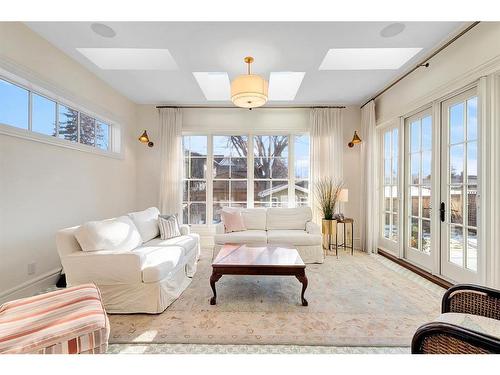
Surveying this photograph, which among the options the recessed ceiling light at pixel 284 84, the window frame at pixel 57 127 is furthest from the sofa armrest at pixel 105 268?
the recessed ceiling light at pixel 284 84

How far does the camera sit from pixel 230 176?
4.80 m

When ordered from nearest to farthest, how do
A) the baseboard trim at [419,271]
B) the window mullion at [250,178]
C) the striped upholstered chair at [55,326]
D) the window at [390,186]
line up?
the striped upholstered chair at [55,326] < the baseboard trim at [419,271] < the window at [390,186] < the window mullion at [250,178]

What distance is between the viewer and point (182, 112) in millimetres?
4668

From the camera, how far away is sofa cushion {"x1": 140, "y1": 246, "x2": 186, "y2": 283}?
84.4 inches

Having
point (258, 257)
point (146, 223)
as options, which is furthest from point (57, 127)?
point (258, 257)

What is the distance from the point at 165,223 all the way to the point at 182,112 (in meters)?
2.41

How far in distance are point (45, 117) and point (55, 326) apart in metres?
2.55

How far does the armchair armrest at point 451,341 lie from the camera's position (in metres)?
0.94

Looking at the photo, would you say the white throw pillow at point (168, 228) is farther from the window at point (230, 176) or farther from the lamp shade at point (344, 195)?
the lamp shade at point (344, 195)

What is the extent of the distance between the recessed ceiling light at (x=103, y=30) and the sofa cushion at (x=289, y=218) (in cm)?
326

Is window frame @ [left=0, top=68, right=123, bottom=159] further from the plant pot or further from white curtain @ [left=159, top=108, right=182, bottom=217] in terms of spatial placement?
Answer: the plant pot
